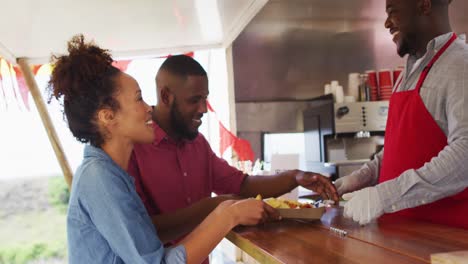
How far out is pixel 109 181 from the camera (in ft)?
3.83

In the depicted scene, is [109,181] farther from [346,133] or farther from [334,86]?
[334,86]

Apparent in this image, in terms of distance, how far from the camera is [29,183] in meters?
3.89

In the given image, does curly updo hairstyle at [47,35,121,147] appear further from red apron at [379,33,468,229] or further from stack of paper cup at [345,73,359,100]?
stack of paper cup at [345,73,359,100]

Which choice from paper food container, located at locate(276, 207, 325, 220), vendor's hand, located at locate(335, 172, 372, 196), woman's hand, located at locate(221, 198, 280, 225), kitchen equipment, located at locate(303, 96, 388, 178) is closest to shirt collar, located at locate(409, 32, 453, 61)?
vendor's hand, located at locate(335, 172, 372, 196)

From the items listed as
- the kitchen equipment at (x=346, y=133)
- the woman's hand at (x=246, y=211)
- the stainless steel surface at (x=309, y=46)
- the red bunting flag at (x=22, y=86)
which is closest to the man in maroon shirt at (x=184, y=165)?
the woman's hand at (x=246, y=211)

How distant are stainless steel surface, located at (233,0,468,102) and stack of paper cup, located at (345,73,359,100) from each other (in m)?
0.31

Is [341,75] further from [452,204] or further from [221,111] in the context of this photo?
[452,204]

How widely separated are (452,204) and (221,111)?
2.54 meters

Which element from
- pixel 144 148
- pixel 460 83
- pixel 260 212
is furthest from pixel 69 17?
pixel 460 83

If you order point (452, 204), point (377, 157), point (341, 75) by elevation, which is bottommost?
point (452, 204)

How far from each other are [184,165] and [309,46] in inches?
124

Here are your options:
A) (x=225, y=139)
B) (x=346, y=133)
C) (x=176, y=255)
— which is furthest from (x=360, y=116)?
(x=176, y=255)

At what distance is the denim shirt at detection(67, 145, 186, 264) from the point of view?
1.13 m

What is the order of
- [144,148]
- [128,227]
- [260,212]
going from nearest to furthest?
1. [128,227]
2. [260,212]
3. [144,148]
